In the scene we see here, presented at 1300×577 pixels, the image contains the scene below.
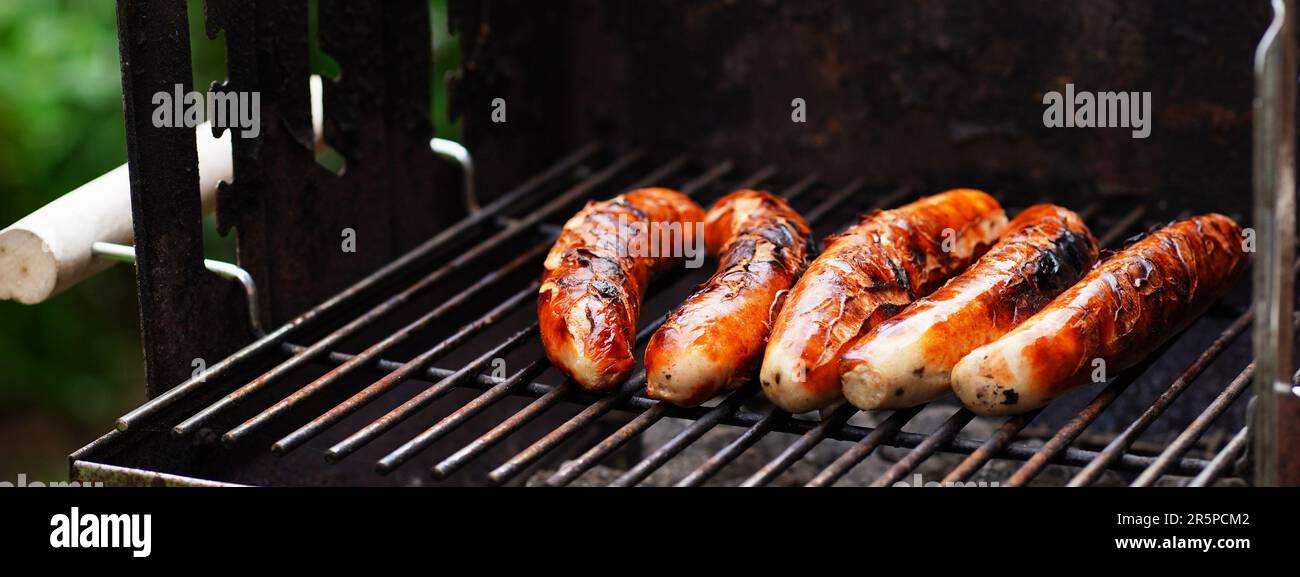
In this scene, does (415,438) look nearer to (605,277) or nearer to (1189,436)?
(605,277)

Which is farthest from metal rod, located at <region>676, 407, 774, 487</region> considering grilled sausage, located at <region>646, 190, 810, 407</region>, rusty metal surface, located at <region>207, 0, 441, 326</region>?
rusty metal surface, located at <region>207, 0, 441, 326</region>

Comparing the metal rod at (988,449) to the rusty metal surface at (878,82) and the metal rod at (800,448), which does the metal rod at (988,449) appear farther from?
the rusty metal surface at (878,82)

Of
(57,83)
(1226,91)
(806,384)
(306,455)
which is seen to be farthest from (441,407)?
(57,83)

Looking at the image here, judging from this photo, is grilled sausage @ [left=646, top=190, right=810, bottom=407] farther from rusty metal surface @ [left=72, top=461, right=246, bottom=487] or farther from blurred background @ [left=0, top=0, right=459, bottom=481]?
blurred background @ [left=0, top=0, right=459, bottom=481]

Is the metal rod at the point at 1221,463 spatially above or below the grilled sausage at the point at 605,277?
below

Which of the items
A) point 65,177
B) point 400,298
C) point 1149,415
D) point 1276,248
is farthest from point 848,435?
point 65,177

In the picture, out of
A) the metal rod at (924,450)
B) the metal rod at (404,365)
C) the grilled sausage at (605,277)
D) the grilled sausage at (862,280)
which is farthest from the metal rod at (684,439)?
the metal rod at (404,365)

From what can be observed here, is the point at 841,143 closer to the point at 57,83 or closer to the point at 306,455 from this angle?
the point at 306,455
